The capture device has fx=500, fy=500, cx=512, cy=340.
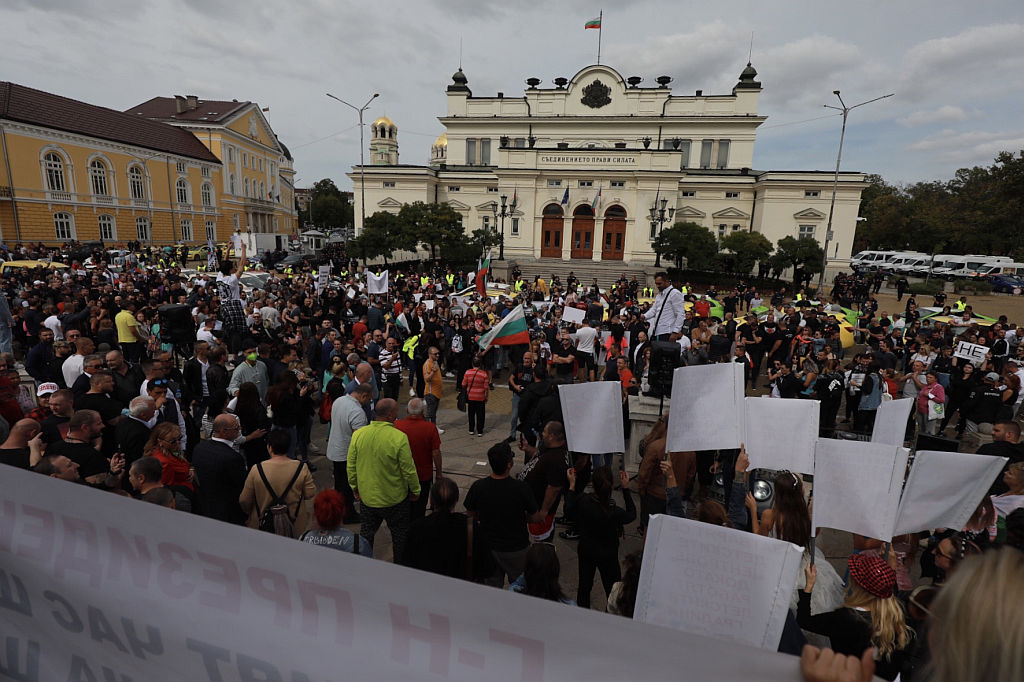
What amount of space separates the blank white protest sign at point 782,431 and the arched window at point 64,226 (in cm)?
5129

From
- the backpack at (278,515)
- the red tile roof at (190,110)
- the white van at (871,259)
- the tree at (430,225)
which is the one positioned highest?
the red tile roof at (190,110)

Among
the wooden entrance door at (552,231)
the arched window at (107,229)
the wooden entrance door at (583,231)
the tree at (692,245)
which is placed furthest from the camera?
the wooden entrance door at (552,231)

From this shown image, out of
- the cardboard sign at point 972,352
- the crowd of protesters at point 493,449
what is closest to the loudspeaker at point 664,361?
the crowd of protesters at point 493,449

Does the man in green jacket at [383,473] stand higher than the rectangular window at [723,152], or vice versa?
the rectangular window at [723,152]

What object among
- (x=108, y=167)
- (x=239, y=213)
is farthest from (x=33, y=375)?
(x=239, y=213)

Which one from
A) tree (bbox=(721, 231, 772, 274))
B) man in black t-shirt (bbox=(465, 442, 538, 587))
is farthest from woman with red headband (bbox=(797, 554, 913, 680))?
tree (bbox=(721, 231, 772, 274))

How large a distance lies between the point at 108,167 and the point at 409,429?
172 ft

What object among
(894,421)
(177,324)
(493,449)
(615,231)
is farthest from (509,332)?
(615,231)

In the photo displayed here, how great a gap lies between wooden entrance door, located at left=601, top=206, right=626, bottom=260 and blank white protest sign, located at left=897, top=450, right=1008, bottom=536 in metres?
42.2

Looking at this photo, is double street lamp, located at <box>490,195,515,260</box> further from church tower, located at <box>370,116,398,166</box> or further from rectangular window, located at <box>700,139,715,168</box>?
church tower, located at <box>370,116,398,166</box>

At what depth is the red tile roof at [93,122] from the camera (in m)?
36.7

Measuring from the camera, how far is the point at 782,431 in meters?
4.16

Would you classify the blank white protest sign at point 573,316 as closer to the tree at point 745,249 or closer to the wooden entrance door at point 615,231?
the tree at point 745,249

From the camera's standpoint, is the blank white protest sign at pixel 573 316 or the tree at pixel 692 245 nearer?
the blank white protest sign at pixel 573 316
